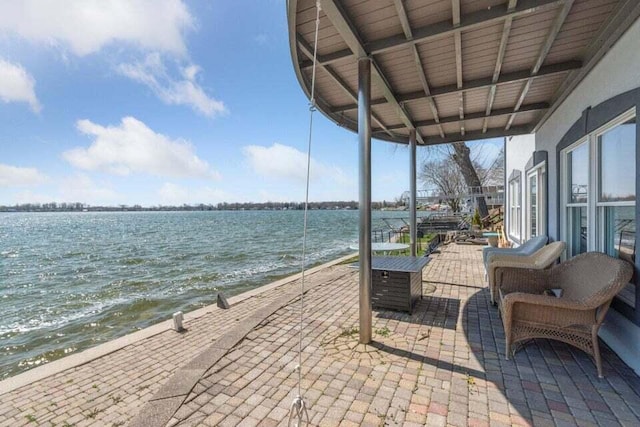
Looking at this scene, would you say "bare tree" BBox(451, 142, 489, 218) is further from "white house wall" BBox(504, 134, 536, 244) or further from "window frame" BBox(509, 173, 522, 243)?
"window frame" BBox(509, 173, 522, 243)

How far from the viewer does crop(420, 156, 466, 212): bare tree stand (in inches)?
1038

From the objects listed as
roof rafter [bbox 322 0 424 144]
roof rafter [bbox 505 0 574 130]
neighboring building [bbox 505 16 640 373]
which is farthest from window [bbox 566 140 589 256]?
roof rafter [bbox 322 0 424 144]

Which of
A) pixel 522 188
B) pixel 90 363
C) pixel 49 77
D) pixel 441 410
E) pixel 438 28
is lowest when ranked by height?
pixel 90 363

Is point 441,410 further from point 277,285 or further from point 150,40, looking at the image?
point 150,40

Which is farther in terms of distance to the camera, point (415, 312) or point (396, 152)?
point (396, 152)

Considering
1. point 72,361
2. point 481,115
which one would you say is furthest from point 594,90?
point 72,361

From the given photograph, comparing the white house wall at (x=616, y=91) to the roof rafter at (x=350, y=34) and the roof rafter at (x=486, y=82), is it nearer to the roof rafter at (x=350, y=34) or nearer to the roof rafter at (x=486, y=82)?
the roof rafter at (x=486, y=82)

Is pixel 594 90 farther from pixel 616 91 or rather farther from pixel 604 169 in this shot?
pixel 604 169

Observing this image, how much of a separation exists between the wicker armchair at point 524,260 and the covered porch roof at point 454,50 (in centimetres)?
199

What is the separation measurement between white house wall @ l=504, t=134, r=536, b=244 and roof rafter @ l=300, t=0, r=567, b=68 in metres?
4.66

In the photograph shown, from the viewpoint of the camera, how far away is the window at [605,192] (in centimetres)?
265

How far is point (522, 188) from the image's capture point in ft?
24.9

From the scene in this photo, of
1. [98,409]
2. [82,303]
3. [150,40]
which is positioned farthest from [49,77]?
[98,409]

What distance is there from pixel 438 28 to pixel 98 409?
4.06 metres
